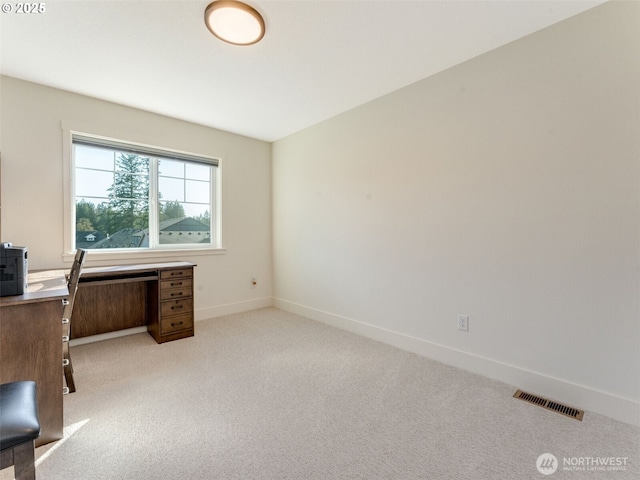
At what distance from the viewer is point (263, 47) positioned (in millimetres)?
2230

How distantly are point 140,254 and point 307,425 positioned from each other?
8.69 ft

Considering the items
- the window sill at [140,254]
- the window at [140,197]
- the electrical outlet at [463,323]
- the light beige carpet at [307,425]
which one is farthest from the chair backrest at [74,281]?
the electrical outlet at [463,323]

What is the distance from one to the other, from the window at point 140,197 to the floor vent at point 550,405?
3.56 metres

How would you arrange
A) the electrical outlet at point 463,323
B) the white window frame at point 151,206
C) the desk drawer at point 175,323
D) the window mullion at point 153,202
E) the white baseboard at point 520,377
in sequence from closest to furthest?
1. the white baseboard at point 520,377
2. the electrical outlet at point 463,323
3. the white window frame at point 151,206
4. the desk drawer at point 175,323
5. the window mullion at point 153,202

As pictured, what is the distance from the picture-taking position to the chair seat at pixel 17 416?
3.00 feet

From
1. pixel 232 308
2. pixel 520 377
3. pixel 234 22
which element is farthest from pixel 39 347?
pixel 520 377

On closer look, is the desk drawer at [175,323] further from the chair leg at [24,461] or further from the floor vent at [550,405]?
the floor vent at [550,405]

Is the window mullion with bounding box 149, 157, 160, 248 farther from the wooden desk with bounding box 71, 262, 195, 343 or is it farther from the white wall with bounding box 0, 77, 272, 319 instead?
the wooden desk with bounding box 71, 262, 195, 343

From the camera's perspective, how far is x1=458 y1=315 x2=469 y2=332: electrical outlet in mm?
2461

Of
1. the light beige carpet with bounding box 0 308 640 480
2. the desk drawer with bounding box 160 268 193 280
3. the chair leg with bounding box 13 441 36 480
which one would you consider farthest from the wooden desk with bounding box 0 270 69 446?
the desk drawer with bounding box 160 268 193 280

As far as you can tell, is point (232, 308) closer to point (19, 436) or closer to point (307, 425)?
point (307, 425)

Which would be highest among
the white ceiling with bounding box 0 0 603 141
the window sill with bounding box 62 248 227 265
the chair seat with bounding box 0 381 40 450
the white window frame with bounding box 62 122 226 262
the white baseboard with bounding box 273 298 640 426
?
the white ceiling with bounding box 0 0 603 141

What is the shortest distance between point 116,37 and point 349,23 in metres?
1.61

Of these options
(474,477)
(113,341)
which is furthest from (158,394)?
(474,477)
